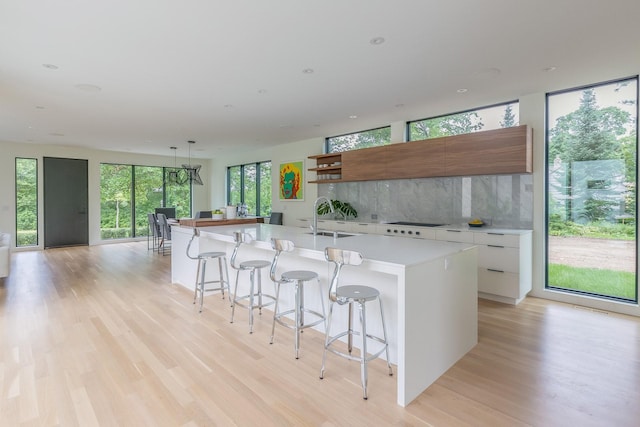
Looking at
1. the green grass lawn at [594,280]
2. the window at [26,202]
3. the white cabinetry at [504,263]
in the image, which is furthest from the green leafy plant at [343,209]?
the window at [26,202]

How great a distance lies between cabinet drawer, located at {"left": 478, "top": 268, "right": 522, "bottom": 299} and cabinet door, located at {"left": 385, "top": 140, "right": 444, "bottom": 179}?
4.98 feet

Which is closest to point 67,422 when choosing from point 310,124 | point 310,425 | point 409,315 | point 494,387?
point 310,425

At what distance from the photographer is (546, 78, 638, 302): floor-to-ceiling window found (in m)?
3.65

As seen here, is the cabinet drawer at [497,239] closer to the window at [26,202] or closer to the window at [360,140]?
the window at [360,140]

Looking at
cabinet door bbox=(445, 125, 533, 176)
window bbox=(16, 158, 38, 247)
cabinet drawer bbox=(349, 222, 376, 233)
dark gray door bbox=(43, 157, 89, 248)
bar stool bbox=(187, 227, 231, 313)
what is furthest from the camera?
dark gray door bbox=(43, 157, 89, 248)

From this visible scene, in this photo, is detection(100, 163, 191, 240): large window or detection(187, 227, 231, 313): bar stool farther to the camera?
detection(100, 163, 191, 240): large window

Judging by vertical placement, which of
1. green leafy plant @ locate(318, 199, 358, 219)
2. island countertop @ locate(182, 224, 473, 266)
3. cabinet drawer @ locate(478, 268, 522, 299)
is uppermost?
green leafy plant @ locate(318, 199, 358, 219)

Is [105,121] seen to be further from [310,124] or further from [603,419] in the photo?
[603,419]

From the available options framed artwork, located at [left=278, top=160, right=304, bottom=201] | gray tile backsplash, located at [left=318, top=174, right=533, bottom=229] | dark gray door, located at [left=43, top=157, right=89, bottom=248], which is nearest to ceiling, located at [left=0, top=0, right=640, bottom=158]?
gray tile backsplash, located at [left=318, top=174, right=533, bottom=229]

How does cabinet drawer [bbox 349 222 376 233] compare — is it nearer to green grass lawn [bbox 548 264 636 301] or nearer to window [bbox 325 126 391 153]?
window [bbox 325 126 391 153]

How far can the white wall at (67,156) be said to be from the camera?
7629mm

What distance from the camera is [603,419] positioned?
6.13 ft

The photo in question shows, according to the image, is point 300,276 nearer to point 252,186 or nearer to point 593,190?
point 593,190

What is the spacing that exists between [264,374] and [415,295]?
1236 mm
